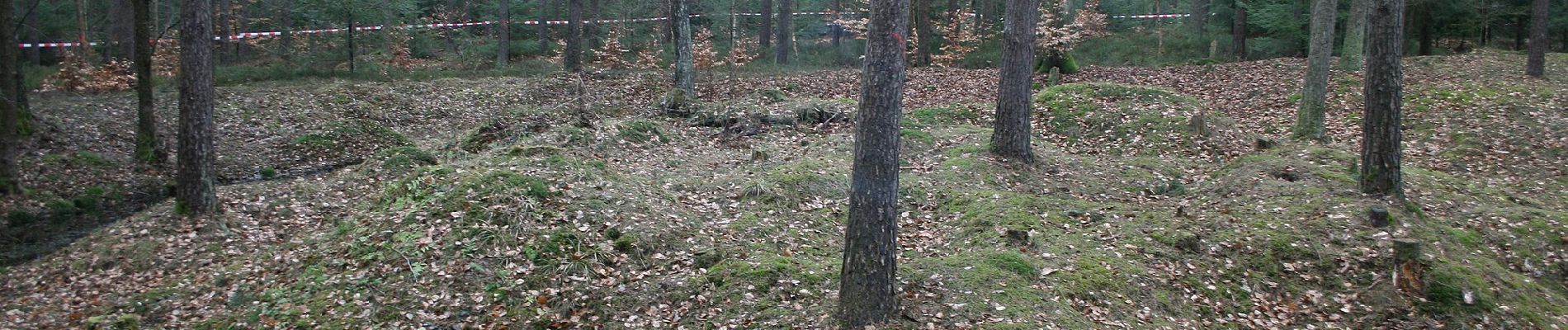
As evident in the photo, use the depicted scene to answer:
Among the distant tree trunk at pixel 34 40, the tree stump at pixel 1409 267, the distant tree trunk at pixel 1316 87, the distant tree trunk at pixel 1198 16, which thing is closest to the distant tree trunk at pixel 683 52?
the distant tree trunk at pixel 1316 87

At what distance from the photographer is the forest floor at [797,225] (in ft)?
24.5

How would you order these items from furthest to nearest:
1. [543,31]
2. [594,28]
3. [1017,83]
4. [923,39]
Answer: [594,28] → [543,31] → [923,39] → [1017,83]

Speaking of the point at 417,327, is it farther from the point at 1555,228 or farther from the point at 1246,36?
the point at 1246,36

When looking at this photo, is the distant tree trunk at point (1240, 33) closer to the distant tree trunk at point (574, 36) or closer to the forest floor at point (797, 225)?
the forest floor at point (797, 225)

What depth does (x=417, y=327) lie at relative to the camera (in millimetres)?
7305

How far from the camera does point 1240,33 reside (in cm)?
2362

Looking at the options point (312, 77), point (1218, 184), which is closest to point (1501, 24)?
point (1218, 184)

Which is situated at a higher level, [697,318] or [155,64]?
[155,64]

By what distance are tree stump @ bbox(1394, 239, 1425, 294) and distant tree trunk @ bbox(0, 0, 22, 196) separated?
16.8 metres

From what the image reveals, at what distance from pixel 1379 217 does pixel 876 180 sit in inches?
223

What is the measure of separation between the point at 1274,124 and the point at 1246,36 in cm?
1107

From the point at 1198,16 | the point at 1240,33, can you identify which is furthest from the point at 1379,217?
the point at 1198,16

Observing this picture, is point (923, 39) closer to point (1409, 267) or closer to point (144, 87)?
point (1409, 267)

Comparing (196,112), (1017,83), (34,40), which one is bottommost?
(196,112)
